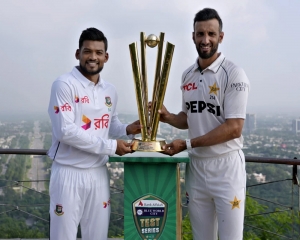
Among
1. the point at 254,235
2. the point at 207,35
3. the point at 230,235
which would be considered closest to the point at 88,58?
the point at 207,35

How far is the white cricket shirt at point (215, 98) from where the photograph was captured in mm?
1938

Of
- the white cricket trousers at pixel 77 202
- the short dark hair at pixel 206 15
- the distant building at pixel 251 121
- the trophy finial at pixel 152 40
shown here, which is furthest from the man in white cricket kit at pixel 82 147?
the distant building at pixel 251 121

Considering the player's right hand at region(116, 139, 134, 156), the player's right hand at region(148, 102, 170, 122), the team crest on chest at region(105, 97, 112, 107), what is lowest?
the player's right hand at region(116, 139, 134, 156)

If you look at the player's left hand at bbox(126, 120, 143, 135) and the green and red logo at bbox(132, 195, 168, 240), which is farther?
the player's left hand at bbox(126, 120, 143, 135)

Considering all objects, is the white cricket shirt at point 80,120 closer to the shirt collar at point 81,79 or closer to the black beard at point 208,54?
the shirt collar at point 81,79

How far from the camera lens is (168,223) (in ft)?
6.63

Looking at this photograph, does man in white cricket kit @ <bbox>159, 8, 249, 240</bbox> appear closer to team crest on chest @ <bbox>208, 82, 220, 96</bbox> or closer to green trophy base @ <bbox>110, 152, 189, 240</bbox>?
team crest on chest @ <bbox>208, 82, 220, 96</bbox>

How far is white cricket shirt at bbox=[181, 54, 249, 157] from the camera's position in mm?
1938

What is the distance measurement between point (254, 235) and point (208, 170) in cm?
143

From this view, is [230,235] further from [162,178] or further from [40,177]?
[40,177]

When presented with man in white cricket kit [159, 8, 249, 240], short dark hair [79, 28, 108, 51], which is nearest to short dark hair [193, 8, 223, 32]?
man in white cricket kit [159, 8, 249, 240]

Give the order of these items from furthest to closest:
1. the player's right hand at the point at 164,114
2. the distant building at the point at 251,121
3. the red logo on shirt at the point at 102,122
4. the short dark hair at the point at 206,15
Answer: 1. the distant building at the point at 251,121
2. the player's right hand at the point at 164,114
3. the red logo on shirt at the point at 102,122
4. the short dark hair at the point at 206,15

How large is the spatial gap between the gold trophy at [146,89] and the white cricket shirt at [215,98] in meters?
0.15

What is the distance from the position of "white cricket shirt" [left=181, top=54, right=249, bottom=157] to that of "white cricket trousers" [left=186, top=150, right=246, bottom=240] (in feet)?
0.18
